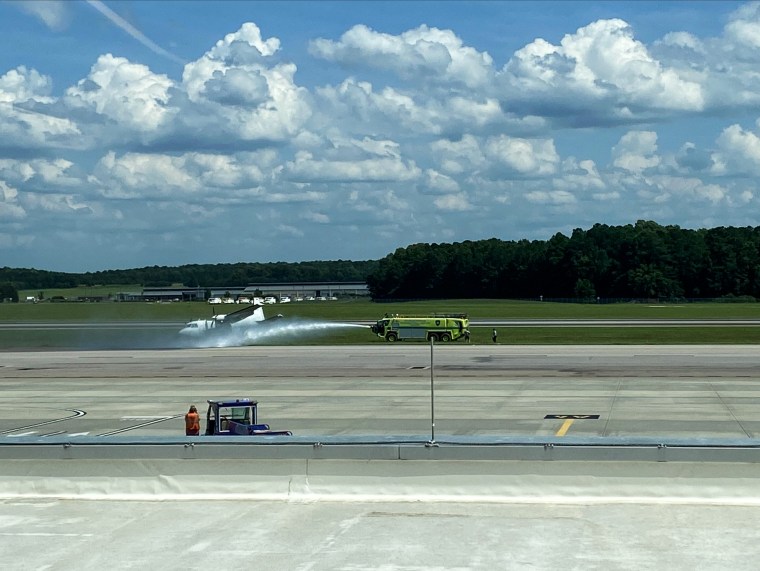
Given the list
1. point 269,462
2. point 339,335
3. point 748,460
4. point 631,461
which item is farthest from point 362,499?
point 339,335

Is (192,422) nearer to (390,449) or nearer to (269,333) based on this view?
(390,449)

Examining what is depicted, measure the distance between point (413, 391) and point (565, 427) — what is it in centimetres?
1175

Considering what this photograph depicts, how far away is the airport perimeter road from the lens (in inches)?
1260

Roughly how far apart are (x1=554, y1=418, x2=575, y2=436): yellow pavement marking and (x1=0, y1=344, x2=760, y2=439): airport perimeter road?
0.03 meters

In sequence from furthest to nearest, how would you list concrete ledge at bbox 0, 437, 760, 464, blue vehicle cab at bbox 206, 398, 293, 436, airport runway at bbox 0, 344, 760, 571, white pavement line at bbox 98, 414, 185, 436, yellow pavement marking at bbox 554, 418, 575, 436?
white pavement line at bbox 98, 414, 185, 436
yellow pavement marking at bbox 554, 418, 575, 436
blue vehicle cab at bbox 206, 398, 293, 436
concrete ledge at bbox 0, 437, 760, 464
airport runway at bbox 0, 344, 760, 571

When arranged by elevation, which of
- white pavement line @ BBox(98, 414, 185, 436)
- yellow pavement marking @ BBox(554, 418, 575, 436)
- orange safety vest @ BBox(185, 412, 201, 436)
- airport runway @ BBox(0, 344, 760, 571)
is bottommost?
white pavement line @ BBox(98, 414, 185, 436)

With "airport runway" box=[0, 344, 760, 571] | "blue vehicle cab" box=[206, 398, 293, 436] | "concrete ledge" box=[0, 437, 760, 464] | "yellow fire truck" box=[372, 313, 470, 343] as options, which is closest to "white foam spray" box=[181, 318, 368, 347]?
"yellow fire truck" box=[372, 313, 470, 343]

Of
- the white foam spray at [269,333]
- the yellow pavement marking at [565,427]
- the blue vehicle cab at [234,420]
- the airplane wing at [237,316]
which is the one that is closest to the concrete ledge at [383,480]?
the blue vehicle cab at [234,420]

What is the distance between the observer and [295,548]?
10.3 metres

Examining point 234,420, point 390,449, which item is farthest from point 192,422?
point 390,449

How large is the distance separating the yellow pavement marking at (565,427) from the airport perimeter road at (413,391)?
33 millimetres

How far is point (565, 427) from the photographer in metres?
31.1

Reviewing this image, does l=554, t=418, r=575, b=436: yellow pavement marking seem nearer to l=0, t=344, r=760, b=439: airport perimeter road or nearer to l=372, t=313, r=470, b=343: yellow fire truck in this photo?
l=0, t=344, r=760, b=439: airport perimeter road

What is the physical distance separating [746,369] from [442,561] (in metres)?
44.5
